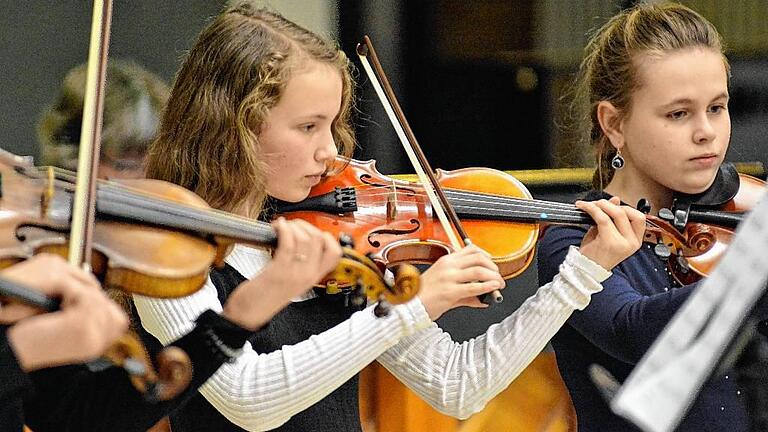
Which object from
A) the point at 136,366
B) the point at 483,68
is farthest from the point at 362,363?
the point at 483,68

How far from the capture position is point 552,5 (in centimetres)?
296

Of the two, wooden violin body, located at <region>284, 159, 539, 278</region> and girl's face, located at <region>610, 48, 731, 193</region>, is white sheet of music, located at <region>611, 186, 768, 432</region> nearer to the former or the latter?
wooden violin body, located at <region>284, 159, 539, 278</region>

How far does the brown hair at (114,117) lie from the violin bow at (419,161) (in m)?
0.40

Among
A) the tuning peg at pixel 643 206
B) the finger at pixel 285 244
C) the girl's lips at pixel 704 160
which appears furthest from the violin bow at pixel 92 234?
the girl's lips at pixel 704 160

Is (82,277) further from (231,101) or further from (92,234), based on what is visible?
(231,101)

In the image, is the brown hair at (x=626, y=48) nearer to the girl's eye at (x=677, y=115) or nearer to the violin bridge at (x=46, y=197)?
the girl's eye at (x=677, y=115)

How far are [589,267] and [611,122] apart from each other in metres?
0.29

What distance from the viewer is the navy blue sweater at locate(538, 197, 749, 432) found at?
1.44 meters

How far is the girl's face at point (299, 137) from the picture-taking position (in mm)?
1352

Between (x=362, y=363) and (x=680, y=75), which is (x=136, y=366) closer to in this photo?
(x=362, y=363)

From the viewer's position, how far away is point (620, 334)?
4.78 feet

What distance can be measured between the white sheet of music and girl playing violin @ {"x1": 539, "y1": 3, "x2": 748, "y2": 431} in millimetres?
582

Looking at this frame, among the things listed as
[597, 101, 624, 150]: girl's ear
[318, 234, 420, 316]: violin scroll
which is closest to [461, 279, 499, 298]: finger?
[318, 234, 420, 316]: violin scroll

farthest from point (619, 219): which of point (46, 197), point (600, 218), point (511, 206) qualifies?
point (46, 197)
